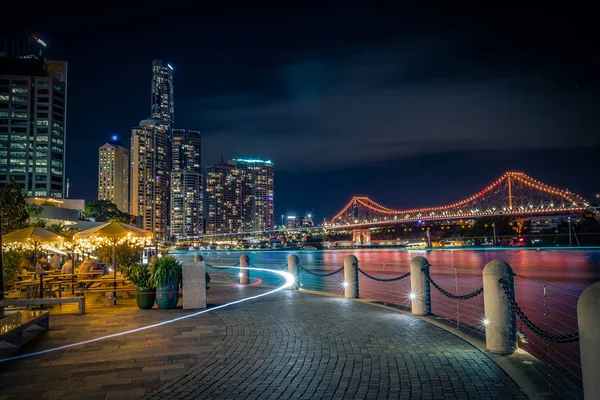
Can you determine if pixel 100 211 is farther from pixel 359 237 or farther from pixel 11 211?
pixel 11 211

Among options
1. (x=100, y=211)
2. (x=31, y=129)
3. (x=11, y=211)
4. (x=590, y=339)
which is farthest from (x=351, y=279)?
(x=31, y=129)

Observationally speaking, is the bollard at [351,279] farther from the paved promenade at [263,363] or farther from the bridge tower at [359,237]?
the bridge tower at [359,237]

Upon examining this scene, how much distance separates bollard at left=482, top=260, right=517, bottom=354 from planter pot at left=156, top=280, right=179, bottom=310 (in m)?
7.85

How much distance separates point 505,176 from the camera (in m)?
121

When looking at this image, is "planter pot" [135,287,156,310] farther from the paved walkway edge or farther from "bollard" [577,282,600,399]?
"bollard" [577,282,600,399]

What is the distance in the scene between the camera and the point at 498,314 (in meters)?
7.45

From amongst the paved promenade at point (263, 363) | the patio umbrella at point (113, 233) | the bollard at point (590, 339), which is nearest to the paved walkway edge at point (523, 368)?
the paved promenade at point (263, 363)

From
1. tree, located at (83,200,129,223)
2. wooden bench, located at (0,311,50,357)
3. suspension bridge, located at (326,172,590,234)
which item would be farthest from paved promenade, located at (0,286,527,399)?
tree, located at (83,200,129,223)

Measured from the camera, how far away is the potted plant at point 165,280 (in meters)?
12.5

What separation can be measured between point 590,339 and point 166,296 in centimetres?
1024

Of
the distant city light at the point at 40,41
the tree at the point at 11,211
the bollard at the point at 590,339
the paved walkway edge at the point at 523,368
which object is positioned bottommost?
the paved walkway edge at the point at 523,368

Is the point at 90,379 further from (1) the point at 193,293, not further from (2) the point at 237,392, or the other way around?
(1) the point at 193,293

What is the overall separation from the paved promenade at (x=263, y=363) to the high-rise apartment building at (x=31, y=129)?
447 ft

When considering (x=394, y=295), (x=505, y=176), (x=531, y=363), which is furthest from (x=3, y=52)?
(x=531, y=363)
